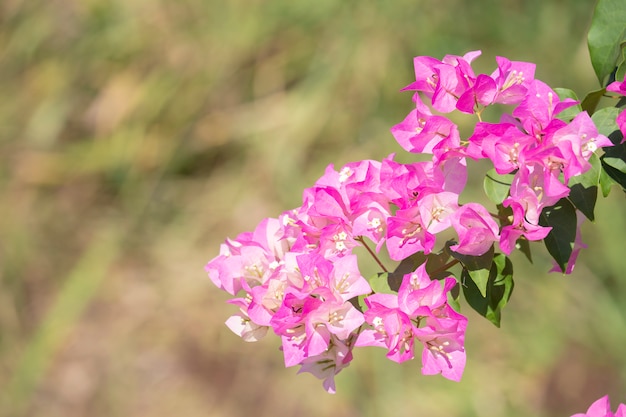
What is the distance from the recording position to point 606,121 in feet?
2.00

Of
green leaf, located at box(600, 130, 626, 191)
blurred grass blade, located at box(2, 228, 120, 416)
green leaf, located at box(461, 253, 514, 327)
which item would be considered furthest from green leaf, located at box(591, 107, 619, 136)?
blurred grass blade, located at box(2, 228, 120, 416)

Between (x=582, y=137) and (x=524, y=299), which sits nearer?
(x=582, y=137)

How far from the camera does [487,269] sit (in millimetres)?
580

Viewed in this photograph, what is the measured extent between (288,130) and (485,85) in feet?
6.31

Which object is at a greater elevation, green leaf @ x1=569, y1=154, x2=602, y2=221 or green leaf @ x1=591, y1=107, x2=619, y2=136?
green leaf @ x1=591, y1=107, x2=619, y2=136

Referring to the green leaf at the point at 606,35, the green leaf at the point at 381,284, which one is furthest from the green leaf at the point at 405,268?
the green leaf at the point at 606,35

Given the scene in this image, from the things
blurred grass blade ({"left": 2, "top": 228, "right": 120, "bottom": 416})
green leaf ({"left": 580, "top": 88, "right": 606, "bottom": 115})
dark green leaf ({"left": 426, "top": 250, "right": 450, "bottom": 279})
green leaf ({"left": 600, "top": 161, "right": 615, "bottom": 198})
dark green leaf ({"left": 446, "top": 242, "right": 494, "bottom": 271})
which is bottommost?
blurred grass blade ({"left": 2, "top": 228, "right": 120, "bottom": 416})

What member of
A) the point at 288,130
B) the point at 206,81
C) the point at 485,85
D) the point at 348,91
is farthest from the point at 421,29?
the point at 485,85

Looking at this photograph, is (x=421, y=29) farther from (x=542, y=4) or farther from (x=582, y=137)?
(x=582, y=137)

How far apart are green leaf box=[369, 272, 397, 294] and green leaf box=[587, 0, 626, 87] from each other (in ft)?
0.87

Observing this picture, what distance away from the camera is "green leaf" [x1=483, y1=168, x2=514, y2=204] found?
1.93 ft

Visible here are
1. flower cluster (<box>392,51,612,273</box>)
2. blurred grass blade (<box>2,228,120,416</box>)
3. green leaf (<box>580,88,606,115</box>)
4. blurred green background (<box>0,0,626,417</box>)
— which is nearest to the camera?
flower cluster (<box>392,51,612,273</box>)

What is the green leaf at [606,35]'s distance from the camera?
2.24 ft

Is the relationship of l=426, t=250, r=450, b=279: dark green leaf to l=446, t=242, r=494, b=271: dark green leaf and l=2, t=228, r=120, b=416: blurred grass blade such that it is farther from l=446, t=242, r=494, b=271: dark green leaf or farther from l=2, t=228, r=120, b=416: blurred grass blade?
l=2, t=228, r=120, b=416: blurred grass blade
